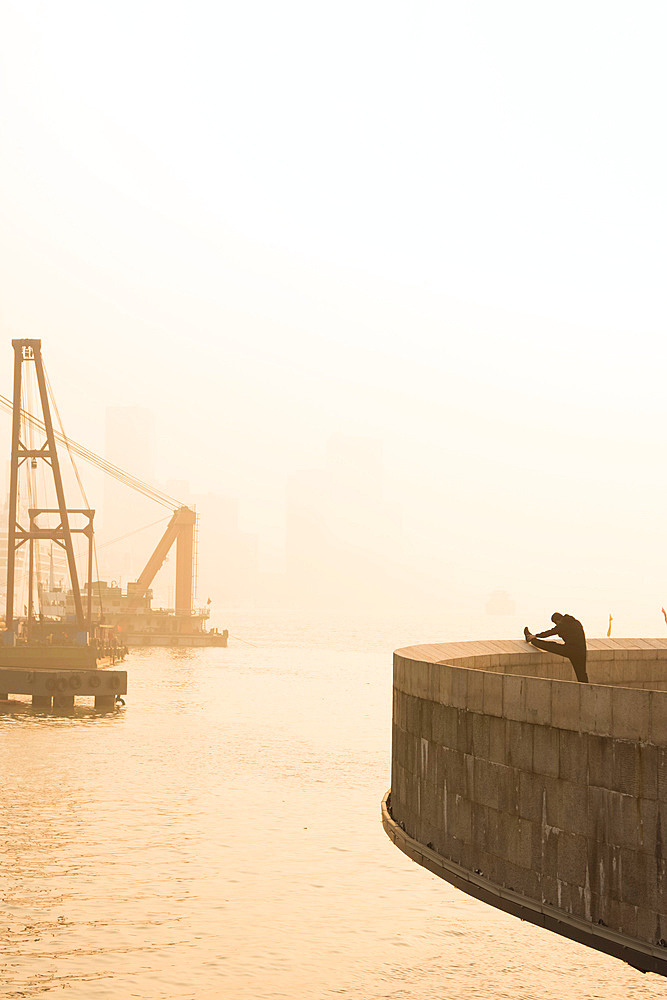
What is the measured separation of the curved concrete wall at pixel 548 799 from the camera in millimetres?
12008

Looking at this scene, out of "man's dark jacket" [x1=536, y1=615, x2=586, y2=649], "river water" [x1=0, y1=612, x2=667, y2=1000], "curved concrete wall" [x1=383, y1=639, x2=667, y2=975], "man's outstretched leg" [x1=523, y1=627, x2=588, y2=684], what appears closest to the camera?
"curved concrete wall" [x1=383, y1=639, x2=667, y2=975]

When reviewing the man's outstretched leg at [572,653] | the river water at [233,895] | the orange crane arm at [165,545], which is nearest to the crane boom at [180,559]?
the orange crane arm at [165,545]

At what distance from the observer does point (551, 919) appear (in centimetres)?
1304

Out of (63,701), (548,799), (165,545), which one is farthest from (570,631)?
(165,545)

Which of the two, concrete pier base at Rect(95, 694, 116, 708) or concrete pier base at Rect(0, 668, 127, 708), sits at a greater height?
concrete pier base at Rect(0, 668, 127, 708)

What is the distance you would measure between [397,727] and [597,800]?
265 inches

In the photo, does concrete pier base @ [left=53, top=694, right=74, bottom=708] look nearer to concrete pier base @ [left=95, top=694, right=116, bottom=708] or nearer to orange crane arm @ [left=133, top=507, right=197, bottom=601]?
concrete pier base @ [left=95, top=694, right=116, bottom=708]

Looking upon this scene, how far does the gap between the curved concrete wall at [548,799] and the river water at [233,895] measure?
0.97m

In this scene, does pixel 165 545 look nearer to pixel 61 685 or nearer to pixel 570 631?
pixel 61 685

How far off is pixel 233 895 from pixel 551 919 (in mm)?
10446

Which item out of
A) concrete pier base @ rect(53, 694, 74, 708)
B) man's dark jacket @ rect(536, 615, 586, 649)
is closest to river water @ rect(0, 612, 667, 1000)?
man's dark jacket @ rect(536, 615, 586, 649)

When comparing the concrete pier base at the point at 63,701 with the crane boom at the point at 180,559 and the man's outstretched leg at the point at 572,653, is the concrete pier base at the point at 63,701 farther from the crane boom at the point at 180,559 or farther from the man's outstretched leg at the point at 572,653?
the crane boom at the point at 180,559

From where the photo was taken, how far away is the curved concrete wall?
12008 mm

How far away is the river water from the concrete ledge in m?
0.61
